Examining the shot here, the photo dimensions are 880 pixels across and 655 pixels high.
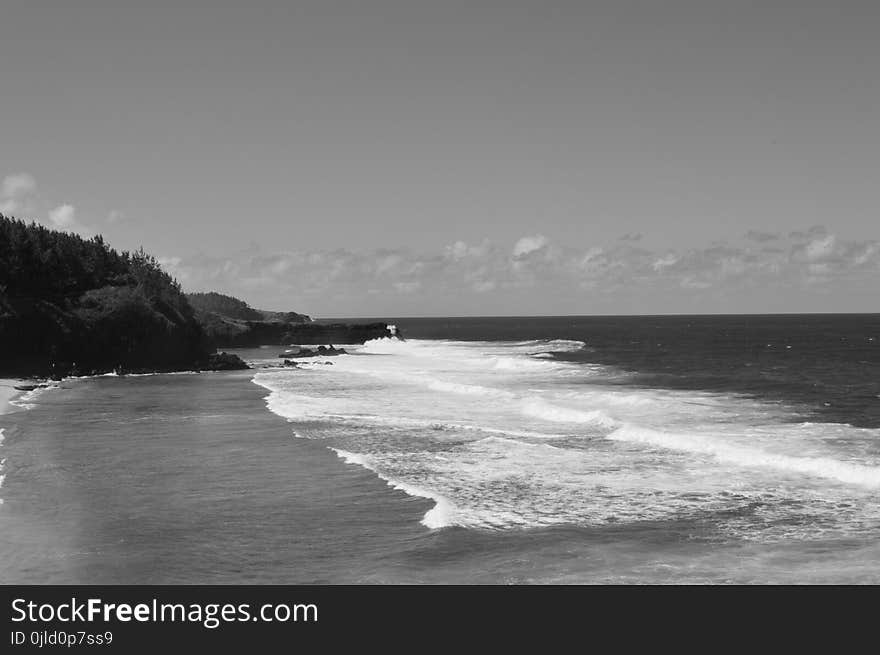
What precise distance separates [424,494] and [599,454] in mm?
9033

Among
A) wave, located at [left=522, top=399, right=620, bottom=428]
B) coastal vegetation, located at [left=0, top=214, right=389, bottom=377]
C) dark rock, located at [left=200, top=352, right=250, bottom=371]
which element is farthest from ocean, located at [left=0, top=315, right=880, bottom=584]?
dark rock, located at [left=200, top=352, right=250, bottom=371]

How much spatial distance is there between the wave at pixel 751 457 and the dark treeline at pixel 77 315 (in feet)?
162

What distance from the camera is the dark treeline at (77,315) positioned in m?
65.5

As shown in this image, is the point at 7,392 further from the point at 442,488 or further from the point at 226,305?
the point at 226,305

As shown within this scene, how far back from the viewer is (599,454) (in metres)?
29.6

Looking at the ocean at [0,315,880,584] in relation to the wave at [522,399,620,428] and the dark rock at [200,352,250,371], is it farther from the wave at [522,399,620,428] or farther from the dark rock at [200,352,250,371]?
the dark rock at [200,352,250,371]

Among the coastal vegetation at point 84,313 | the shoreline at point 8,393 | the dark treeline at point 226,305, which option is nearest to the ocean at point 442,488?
the shoreline at point 8,393

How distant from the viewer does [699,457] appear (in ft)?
94.8

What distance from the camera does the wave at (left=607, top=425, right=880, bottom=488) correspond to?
2539cm

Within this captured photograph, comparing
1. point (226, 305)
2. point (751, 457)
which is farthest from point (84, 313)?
point (226, 305)
